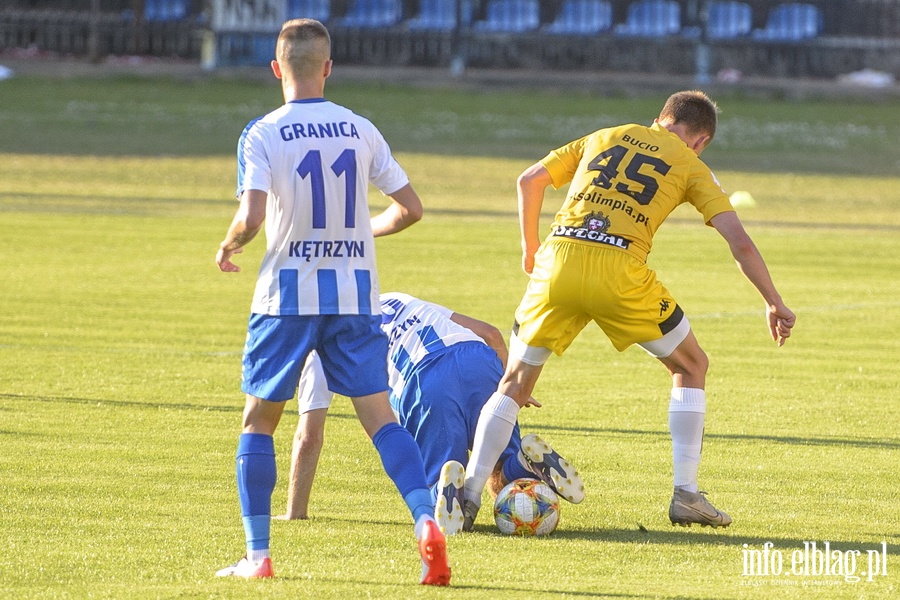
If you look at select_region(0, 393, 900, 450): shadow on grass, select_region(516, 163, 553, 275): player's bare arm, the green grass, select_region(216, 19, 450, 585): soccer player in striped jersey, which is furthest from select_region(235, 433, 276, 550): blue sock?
select_region(0, 393, 900, 450): shadow on grass

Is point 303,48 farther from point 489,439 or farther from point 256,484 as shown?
point 489,439

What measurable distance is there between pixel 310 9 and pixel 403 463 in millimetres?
41301

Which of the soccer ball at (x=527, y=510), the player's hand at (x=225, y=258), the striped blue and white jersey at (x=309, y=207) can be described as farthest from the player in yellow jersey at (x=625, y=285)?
the player's hand at (x=225, y=258)

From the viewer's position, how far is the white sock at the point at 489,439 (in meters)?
6.50

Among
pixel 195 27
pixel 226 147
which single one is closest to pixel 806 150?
pixel 226 147

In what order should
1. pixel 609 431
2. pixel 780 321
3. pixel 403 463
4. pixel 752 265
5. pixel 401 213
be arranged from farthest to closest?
pixel 609 431 < pixel 780 321 < pixel 752 265 < pixel 401 213 < pixel 403 463

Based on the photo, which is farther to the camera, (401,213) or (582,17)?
(582,17)

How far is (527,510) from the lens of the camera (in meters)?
6.39

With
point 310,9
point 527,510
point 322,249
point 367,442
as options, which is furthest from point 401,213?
point 310,9

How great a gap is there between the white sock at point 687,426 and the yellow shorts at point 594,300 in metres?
0.38

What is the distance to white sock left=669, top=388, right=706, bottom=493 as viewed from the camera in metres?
6.66

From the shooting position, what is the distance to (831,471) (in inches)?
306

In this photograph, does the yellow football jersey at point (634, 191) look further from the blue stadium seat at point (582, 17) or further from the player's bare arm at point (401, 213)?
the blue stadium seat at point (582, 17)

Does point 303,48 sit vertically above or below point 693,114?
above
